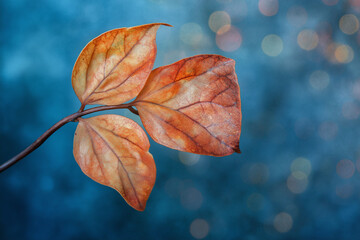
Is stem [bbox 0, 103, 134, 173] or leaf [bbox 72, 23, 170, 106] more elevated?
leaf [bbox 72, 23, 170, 106]

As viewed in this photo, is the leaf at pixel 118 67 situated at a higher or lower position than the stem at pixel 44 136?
higher

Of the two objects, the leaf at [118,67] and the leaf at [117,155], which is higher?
the leaf at [118,67]
